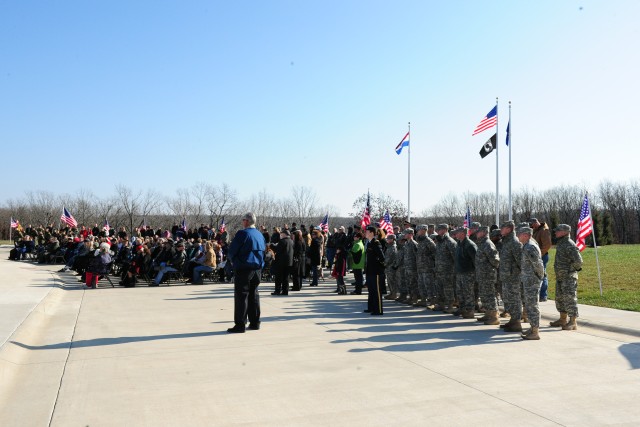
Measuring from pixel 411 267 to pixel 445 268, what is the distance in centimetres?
144

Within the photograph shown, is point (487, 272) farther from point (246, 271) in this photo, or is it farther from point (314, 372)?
point (314, 372)

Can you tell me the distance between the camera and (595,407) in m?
5.71

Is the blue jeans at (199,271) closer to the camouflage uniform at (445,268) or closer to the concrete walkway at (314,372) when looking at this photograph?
the concrete walkway at (314,372)

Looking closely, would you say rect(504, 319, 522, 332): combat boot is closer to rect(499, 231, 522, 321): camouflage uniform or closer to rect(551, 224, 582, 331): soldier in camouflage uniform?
rect(499, 231, 522, 321): camouflage uniform

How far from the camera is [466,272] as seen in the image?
39.1 ft

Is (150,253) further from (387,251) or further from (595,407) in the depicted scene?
(595,407)

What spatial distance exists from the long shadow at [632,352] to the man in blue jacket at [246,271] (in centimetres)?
600

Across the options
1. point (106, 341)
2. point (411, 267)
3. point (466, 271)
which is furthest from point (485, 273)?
point (106, 341)

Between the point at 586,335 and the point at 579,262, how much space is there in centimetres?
133

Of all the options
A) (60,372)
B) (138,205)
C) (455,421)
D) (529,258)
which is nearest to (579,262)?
(529,258)

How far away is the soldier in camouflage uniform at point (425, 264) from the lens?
531 inches

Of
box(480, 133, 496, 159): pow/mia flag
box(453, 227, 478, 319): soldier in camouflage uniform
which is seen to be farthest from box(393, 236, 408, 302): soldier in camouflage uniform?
box(480, 133, 496, 159): pow/mia flag

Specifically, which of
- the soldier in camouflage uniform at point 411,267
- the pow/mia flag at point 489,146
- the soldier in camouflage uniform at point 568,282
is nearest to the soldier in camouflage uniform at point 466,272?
the soldier in camouflage uniform at point 568,282

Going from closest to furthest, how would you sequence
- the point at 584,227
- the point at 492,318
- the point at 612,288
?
the point at 492,318 → the point at 584,227 → the point at 612,288
